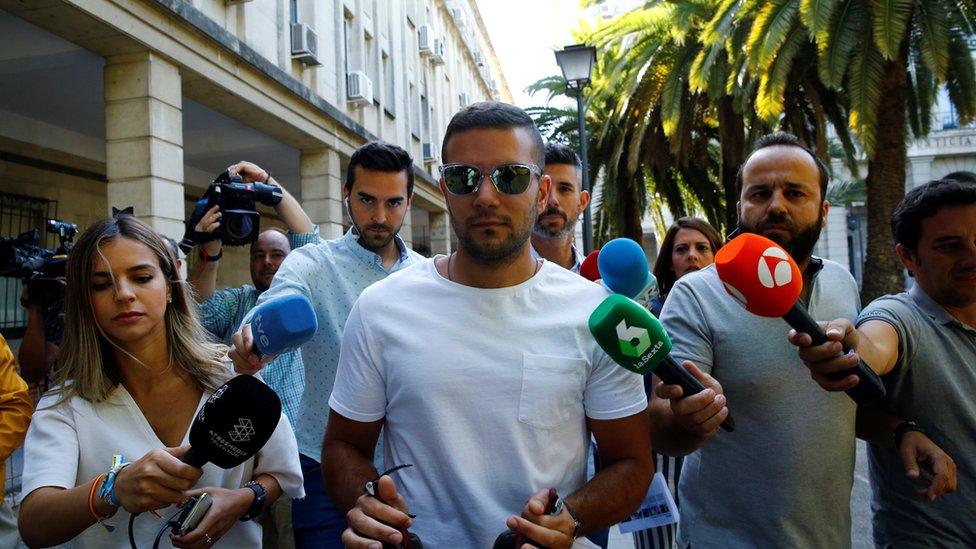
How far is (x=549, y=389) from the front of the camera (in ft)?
5.93

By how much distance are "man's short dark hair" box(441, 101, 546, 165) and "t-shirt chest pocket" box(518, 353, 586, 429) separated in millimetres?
573

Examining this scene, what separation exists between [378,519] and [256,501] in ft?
2.24

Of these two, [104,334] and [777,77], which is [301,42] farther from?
[104,334]

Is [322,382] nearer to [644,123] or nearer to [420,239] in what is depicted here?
[644,123]

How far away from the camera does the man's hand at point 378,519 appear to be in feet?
5.03

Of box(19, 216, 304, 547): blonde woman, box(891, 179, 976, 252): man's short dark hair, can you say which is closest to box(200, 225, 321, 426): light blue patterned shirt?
box(19, 216, 304, 547): blonde woman

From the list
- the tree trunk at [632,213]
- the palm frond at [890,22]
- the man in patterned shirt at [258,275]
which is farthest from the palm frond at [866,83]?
the man in patterned shirt at [258,275]

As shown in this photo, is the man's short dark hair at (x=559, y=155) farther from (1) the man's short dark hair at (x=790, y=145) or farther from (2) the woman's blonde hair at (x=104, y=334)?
(2) the woman's blonde hair at (x=104, y=334)

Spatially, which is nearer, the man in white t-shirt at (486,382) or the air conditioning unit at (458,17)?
the man in white t-shirt at (486,382)

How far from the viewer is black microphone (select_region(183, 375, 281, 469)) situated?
164 cm

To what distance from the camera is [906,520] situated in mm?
2246

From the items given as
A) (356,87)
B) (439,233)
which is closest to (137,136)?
A: (356,87)

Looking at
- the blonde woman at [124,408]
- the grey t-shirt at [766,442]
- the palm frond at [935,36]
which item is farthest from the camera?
the palm frond at [935,36]

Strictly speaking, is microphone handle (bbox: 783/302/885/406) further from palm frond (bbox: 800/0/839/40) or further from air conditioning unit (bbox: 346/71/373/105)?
air conditioning unit (bbox: 346/71/373/105)
